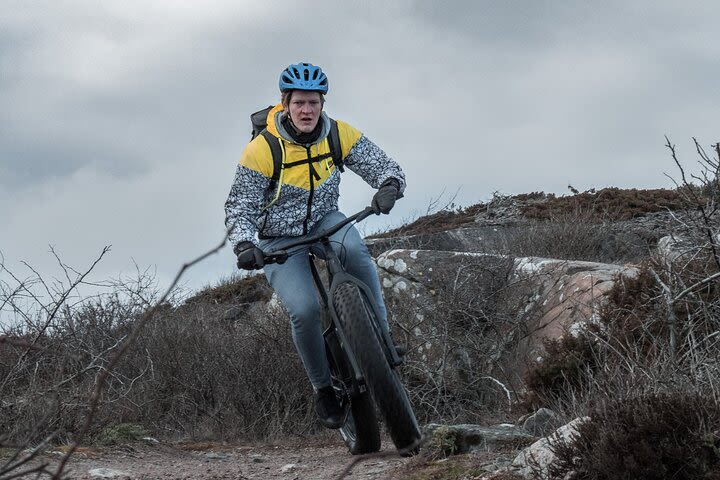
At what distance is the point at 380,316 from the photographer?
5.79 meters

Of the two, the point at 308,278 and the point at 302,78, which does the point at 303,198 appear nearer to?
the point at 308,278

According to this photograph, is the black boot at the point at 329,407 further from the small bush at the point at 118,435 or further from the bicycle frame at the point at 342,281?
the small bush at the point at 118,435

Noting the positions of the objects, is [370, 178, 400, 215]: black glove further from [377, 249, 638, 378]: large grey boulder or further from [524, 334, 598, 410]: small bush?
[377, 249, 638, 378]: large grey boulder

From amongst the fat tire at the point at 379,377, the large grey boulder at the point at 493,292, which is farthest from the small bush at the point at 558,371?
the fat tire at the point at 379,377

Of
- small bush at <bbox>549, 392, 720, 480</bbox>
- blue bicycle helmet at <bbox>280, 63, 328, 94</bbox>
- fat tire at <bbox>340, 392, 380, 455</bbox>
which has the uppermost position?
blue bicycle helmet at <bbox>280, 63, 328, 94</bbox>

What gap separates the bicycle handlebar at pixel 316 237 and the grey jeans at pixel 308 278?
9 cm

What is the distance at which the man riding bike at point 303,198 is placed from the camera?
5.97m

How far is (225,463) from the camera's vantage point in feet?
24.3

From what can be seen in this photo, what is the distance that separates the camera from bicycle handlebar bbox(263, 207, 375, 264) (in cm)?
577

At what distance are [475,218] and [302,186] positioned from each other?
545 inches

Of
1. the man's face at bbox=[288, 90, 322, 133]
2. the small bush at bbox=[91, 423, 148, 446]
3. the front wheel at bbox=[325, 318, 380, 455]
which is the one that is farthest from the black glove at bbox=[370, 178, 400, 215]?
the small bush at bbox=[91, 423, 148, 446]

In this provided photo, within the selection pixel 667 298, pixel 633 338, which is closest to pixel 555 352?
pixel 633 338

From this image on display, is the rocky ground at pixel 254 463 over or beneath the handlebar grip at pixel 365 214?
beneath

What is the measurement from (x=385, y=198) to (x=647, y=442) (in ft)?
7.82
